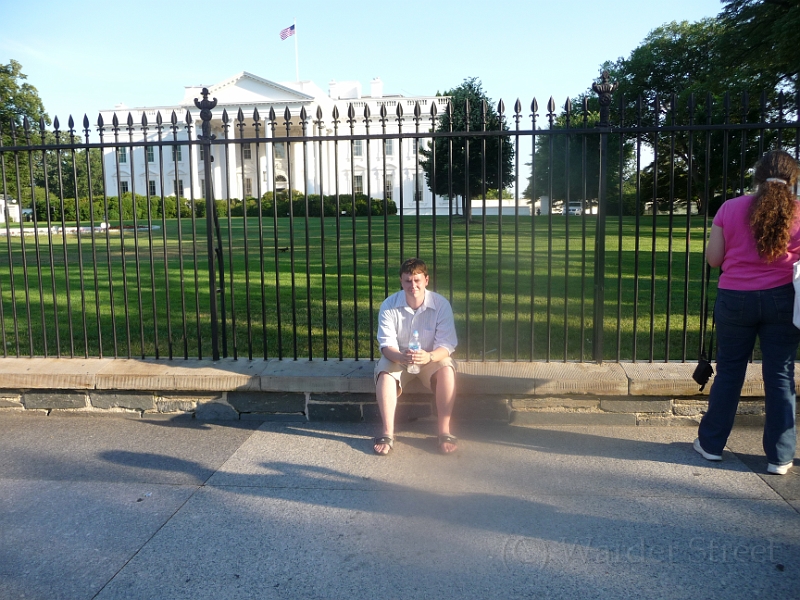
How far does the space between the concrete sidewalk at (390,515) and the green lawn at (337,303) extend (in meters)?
0.91

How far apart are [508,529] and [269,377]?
2437 mm

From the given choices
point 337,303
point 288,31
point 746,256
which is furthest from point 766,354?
point 288,31

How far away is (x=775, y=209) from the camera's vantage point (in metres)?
3.95

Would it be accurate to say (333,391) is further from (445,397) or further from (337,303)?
(337,303)

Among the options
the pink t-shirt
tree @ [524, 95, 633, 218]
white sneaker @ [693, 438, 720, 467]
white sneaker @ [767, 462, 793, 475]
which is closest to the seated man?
tree @ [524, 95, 633, 218]

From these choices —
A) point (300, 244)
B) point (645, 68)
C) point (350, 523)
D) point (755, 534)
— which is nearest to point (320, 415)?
point (350, 523)

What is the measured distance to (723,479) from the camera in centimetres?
412

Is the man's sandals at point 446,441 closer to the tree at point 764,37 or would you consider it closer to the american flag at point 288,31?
the tree at point 764,37

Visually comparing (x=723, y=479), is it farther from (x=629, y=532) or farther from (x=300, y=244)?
(x=300, y=244)

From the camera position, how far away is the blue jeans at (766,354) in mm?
4059

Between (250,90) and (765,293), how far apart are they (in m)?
57.8

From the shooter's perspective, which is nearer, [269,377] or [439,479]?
[439,479]

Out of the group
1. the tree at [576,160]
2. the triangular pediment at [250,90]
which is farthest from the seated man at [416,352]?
the triangular pediment at [250,90]

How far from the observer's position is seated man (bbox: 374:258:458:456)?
4680 mm
